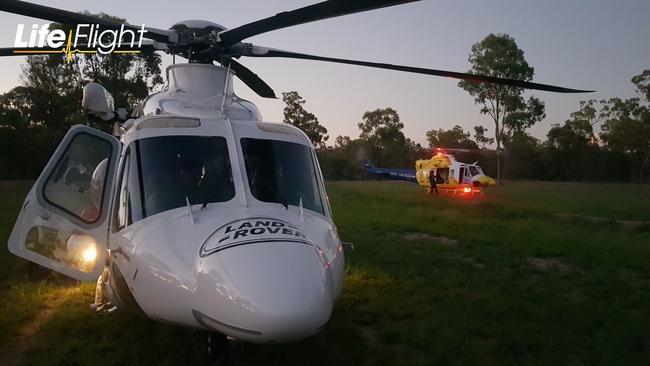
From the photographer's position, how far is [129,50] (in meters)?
5.87

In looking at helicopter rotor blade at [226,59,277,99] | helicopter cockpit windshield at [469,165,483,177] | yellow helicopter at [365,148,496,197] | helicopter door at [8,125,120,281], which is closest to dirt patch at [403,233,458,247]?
helicopter rotor blade at [226,59,277,99]

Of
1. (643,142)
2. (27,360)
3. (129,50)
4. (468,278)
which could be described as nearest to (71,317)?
(27,360)

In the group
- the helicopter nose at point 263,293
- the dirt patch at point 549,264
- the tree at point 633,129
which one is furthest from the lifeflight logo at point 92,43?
the tree at point 633,129

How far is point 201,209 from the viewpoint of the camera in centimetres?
379

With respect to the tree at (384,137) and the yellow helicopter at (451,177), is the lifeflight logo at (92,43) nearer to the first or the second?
the yellow helicopter at (451,177)

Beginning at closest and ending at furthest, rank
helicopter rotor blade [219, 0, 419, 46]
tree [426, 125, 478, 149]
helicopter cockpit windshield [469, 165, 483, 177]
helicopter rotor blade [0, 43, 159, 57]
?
helicopter rotor blade [219, 0, 419, 46] → helicopter rotor blade [0, 43, 159, 57] → helicopter cockpit windshield [469, 165, 483, 177] → tree [426, 125, 478, 149]

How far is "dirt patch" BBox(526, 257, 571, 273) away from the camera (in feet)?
30.4

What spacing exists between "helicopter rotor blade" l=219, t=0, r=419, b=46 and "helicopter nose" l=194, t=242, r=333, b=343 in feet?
5.93

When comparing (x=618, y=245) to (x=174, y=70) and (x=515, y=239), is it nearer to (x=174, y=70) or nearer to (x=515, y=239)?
(x=515, y=239)

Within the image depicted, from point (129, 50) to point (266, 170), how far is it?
283 centimetres

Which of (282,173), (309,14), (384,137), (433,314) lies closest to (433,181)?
(433,314)

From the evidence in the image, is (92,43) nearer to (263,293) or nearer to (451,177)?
(263,293)

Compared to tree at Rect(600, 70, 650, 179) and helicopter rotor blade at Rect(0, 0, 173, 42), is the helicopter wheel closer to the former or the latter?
helicopter rotor blade at Rect(0, 0, 173, 42)

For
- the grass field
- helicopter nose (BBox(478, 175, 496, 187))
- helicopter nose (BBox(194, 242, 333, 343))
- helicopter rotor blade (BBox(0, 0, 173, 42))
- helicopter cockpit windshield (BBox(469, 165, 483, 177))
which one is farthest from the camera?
helicopter cockpit windshield (BBox(469, 165, 483, 177))
